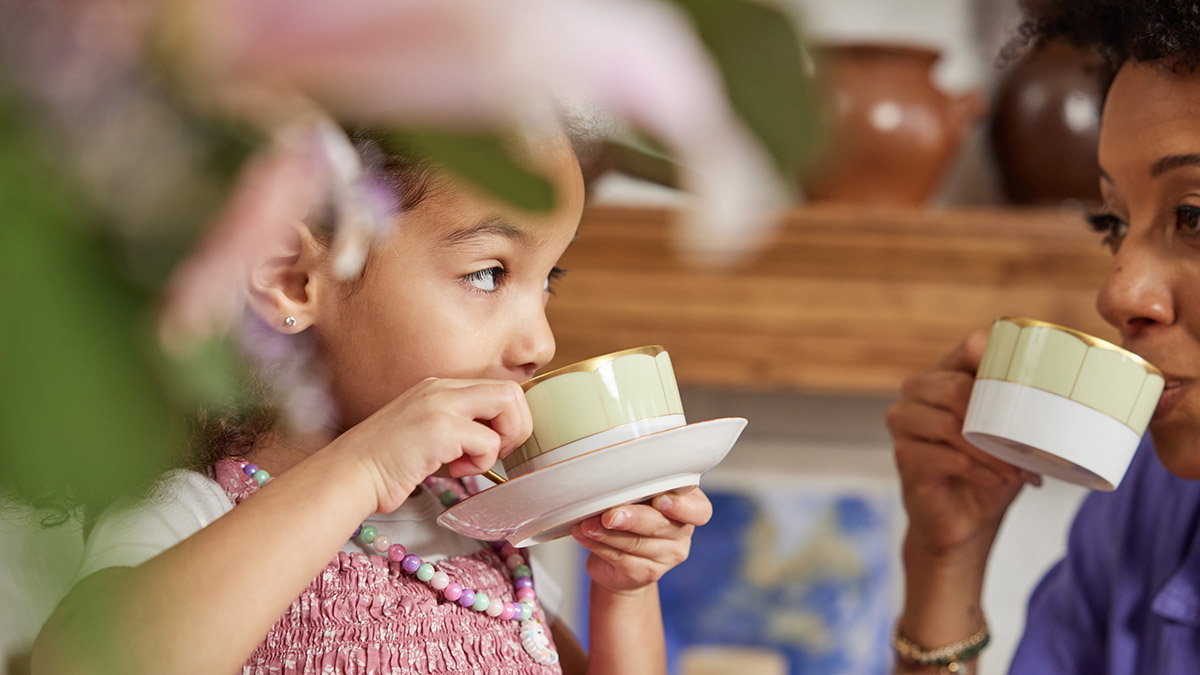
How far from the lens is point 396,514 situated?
0.77 metres

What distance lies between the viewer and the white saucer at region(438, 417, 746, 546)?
0.58m

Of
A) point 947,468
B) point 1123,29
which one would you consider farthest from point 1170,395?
point 1123,29

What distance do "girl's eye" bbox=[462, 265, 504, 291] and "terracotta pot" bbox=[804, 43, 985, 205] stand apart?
99 cm

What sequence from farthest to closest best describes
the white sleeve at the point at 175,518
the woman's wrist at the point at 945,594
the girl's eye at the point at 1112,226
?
the woman's wrist at the point at 945,594, the girl's eye at the point at 1112,226, the white sleeve at the point at 175,518

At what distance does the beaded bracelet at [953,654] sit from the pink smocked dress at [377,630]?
0.50 metres

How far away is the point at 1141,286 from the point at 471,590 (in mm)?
593


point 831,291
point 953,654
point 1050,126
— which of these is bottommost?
point 953,654

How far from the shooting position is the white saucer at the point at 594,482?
22.8 inches

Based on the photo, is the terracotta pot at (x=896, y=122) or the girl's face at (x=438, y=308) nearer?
the girl's face at (x=438, y=308)

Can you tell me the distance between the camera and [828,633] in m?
2.13

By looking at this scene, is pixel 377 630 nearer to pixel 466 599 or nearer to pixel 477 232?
pixel 466 599

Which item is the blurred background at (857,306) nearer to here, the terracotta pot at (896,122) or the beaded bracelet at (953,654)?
the terracotta pot at (896,122)

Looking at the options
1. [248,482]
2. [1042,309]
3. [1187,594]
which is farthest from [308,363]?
[1042,309]

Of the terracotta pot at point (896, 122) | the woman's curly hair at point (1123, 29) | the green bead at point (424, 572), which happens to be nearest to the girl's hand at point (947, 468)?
the woman's curly hair at point (1123, 29)
